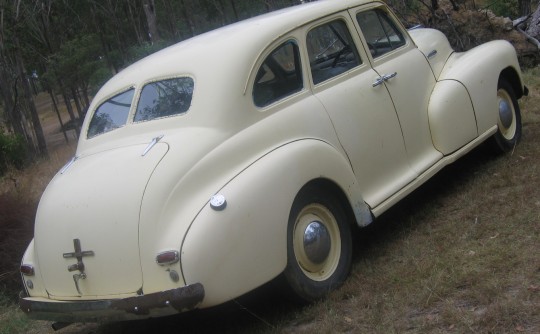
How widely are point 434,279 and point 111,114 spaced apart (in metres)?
2.47

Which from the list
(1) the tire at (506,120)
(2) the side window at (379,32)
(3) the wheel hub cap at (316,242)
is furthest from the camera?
(1) the tire at (506,120)

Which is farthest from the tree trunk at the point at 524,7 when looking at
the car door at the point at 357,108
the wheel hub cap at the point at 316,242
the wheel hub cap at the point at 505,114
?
the wheel hub cap at the point at 316,242

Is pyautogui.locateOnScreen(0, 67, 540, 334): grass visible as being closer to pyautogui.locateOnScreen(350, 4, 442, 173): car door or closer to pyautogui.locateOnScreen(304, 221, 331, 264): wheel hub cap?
pyautogui.locateOnScreen(304, 221, 331, 264): wheel hub cap

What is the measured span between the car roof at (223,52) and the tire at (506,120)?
202cm

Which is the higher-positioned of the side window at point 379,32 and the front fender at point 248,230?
the side window at point 379,32

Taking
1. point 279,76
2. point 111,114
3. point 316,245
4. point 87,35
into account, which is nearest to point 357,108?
point 279,76

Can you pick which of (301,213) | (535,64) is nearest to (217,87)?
(301,213)

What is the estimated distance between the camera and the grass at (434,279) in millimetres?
3662

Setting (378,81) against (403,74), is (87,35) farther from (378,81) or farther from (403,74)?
(378,81)

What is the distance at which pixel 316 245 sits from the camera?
421cm

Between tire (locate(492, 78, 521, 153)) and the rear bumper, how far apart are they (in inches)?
148

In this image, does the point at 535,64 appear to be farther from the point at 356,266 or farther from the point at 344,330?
the point at 344,330

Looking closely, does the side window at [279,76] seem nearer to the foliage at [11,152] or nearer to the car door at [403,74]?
the car door at [403,74]

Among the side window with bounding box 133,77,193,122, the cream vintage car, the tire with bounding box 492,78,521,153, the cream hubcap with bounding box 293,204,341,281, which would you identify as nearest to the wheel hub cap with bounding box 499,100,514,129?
the tire with bounding box 492,78,521,153
